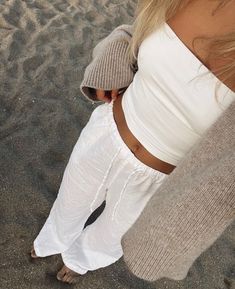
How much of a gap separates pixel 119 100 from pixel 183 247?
445 mm

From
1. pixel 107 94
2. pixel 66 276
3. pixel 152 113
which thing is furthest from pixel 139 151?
pixel 66 276

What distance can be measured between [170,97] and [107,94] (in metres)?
0.28

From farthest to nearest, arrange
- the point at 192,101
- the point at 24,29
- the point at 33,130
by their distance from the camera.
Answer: the point at 24,29 → the point at 33,130 → the point at 192,101

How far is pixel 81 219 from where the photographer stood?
1389mm

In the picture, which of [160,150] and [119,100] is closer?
[160,150]

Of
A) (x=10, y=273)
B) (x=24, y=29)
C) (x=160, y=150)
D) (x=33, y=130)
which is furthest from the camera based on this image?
(x=24, y=29)

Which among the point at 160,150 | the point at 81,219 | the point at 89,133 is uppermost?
the point at 160,150

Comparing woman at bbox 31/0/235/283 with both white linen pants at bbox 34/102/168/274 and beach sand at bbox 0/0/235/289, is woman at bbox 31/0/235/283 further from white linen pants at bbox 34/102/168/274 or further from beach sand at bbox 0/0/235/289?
beach sand at bbox 0/0/235/289

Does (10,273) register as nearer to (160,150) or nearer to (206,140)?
(160,150)

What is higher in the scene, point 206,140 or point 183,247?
point 206,140

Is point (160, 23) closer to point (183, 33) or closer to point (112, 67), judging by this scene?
point (183, 33)

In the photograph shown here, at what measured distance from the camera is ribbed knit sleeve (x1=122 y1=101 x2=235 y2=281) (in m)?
0.77

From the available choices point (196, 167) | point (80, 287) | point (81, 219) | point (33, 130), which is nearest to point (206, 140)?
point (196, 167)

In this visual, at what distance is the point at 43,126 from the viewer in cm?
220
